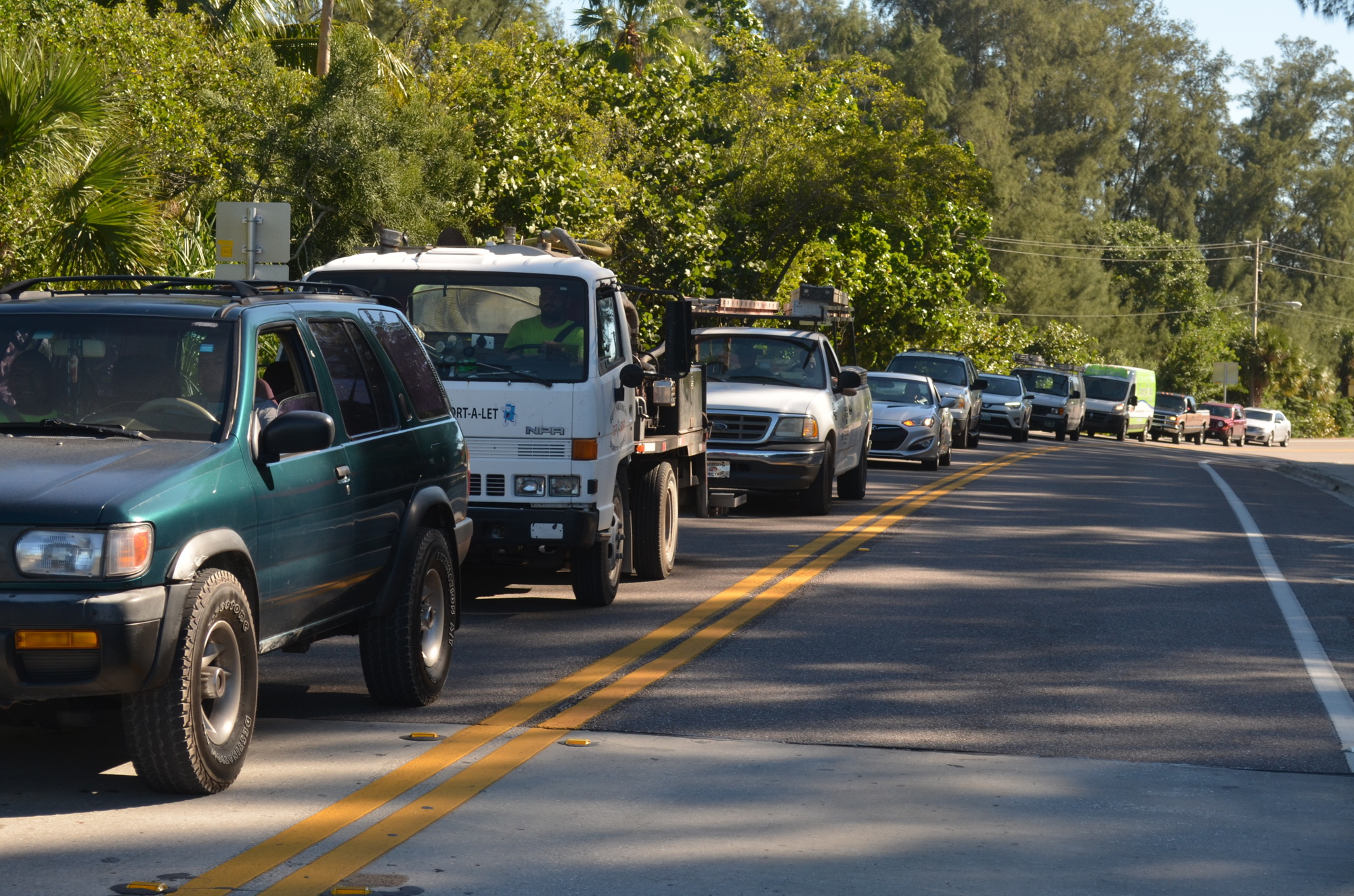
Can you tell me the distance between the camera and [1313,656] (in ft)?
30.6

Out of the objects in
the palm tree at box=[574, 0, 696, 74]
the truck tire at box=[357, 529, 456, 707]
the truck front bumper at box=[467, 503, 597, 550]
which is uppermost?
the palm tree at box=[574, 0, 696, 74]

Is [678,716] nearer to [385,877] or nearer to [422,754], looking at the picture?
[422,754]

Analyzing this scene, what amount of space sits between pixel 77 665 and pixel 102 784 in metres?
0.91

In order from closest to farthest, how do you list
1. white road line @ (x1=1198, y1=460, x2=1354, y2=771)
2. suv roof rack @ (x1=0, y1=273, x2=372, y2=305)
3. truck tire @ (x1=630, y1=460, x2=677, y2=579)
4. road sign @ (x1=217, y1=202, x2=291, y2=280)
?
suv roof rack @ (x1=0, y1=273, x2=372, y2=305), white road line @ (x1=1198, y1=460, x2=1354, y2=771), truck tire @ (x1=630, y1=460, x2=677, y2=579), road sign @ (x1=217, y1=202, x2=291, y2=280)

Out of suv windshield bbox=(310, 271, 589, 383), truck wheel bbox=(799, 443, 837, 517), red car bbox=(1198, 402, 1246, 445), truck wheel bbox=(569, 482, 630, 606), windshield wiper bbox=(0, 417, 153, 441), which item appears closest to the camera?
windshield wiper bbox=(0, 417, 153, 441)

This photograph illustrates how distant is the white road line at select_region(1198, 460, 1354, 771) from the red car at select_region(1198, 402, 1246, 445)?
45509 mm

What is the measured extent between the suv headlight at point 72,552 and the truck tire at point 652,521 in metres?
6.21

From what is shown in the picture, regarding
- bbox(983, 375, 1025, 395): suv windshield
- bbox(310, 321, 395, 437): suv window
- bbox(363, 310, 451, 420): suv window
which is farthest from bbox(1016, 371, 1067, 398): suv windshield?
bbox(310, 321, 395, 437): suv window

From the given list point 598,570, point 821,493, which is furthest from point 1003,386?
point 598,570

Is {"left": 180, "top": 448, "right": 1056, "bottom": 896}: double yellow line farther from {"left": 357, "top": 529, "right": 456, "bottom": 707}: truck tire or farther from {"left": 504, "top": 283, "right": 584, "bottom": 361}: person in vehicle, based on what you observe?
{"left": 504, "top": 283, "right": 584, "bottom": 361}: person in vehicle

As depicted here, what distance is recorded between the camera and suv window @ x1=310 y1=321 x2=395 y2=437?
688 centimetres

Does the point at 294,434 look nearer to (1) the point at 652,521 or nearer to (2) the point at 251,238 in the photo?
(1) the point at 652,521

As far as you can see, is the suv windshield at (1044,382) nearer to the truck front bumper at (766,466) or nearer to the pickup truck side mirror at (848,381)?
the pickup truck side mirror at (848,381)

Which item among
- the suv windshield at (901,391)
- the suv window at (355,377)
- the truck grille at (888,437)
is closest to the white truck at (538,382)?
the suv window at (355,377)
